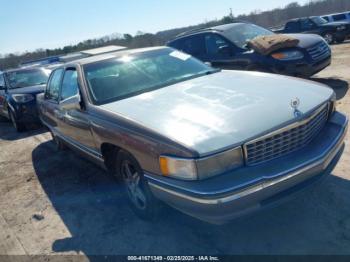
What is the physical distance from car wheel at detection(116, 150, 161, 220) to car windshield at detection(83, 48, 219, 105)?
2.33 feet

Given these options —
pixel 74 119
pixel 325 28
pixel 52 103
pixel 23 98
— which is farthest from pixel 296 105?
pixel 325 28

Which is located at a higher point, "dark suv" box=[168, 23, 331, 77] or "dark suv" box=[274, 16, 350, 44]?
"dark suv" box=[168, 23, 331, 77]

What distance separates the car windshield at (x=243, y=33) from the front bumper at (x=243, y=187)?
5114mm

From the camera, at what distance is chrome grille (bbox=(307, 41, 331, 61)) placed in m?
6.99

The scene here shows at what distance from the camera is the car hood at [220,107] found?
8.64 feet

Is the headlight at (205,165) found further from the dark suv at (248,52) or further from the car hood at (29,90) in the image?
the car hood at (29,90)

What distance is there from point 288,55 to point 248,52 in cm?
79

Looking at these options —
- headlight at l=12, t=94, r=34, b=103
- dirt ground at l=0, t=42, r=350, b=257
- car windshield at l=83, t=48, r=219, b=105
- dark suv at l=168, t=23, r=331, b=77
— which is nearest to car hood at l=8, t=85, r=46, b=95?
headlight at l=12, t=94, r=34, b=103

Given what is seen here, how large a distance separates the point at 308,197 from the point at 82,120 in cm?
250

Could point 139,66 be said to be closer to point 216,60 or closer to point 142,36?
point 216,60

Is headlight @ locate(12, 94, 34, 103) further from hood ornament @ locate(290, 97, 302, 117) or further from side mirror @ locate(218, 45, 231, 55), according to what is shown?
hood ornament @ locate(290, 97, 302, 117)

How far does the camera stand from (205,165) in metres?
2.53

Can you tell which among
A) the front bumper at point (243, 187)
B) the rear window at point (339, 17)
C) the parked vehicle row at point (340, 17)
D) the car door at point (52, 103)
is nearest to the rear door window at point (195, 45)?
the car door at point (52, 103)

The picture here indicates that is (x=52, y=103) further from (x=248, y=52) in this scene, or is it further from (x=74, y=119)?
(x=248, y=52)
